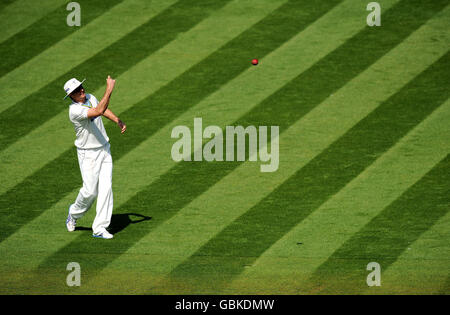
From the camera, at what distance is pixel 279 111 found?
10.8 metres

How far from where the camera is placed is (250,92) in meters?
11.3

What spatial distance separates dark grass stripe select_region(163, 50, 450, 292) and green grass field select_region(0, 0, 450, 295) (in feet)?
0.09

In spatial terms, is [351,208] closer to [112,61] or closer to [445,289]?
Result: [445,289]

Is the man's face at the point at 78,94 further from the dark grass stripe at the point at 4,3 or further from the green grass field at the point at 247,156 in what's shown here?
the dark grass stripe at the point at 4,3

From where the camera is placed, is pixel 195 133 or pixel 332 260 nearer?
pixel 332 260

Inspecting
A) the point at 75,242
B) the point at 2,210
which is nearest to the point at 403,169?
the point at 75,242

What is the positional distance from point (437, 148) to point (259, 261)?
3.65 m

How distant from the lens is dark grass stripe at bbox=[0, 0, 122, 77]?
486 inches

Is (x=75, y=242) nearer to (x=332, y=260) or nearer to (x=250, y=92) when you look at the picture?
(x=332, y=260)

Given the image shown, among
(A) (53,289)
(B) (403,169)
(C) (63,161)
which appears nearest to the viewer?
(A) (53,289)

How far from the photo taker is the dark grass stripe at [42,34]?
486 inches

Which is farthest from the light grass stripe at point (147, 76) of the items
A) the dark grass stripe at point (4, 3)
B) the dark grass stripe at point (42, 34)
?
the dark grass stripe at point (4, 3)

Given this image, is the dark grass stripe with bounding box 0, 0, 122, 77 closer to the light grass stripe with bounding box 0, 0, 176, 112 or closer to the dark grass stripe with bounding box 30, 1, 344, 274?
the light grass stripe with bounding box 0, 0, 176, 112

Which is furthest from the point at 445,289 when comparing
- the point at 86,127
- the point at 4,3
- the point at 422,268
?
the point at 4,3
